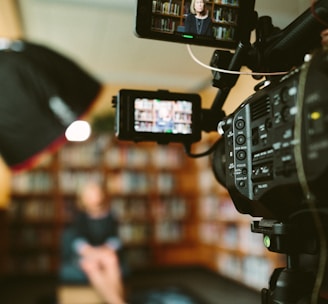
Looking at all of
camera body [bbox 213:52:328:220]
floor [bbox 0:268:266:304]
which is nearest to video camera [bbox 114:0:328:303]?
camera body [bbox 213:52:328:220]

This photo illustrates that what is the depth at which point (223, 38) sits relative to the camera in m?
0.75

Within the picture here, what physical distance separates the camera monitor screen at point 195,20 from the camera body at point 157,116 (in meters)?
0.14

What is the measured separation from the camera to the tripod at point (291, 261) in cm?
61

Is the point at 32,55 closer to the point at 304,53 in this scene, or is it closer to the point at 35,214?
the point at 304,53

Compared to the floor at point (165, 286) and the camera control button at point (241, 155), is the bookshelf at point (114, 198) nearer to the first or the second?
the floor at point (165, 286)

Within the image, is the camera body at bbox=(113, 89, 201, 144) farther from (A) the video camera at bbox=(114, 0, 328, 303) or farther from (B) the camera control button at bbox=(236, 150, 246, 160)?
(B) the camera control button at bbox=(236, 150, 246, 160)

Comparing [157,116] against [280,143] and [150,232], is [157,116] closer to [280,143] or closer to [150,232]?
[280,143]

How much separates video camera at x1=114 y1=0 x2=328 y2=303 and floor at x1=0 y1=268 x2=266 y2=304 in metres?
2.72

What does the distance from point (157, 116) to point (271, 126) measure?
323mm

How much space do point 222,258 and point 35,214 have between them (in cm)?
225

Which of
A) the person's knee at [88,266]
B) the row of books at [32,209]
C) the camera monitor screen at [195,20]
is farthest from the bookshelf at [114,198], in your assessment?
the camera monitor screen at [195,20]

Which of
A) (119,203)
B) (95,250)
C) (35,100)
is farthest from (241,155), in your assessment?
(119,203)

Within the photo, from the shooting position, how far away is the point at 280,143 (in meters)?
0.53

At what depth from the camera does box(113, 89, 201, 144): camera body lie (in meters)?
0.80
